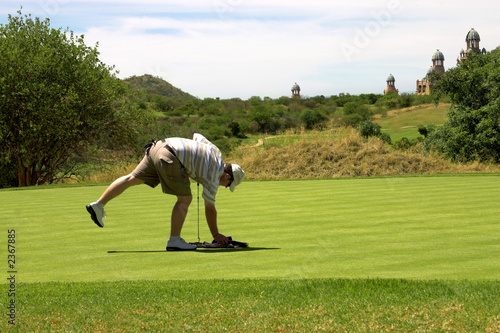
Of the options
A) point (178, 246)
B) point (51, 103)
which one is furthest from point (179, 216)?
point (51, 103)

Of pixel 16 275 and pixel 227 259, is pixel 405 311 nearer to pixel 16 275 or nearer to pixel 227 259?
pixel 227 259

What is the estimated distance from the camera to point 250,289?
17.1 feet

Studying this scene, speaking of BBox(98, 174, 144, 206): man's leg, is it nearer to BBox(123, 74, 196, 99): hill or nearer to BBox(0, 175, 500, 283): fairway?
BBox(0, 175, 500, 283): fairway

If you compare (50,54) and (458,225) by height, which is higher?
(50,54)

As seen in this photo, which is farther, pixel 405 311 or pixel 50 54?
pixel 50 54

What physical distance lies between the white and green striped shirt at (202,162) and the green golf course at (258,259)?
2.76 ft

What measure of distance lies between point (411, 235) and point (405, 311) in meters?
3.11

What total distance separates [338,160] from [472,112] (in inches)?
496

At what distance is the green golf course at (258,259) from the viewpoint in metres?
4.92

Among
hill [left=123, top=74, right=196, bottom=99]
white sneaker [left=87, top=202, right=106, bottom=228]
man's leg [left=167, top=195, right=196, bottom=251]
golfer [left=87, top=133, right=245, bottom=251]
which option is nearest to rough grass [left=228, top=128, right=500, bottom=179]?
white sneaker [left=87, top=202, right=106, bottom=228]

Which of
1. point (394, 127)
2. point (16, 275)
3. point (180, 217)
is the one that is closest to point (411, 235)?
point (180, 217)

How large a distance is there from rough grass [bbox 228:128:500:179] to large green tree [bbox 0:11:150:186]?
678 cm

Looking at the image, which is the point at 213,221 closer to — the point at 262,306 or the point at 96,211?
the point at 96,211

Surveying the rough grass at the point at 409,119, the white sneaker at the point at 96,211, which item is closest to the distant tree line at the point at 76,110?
the white sneaker at the point at 96,211
